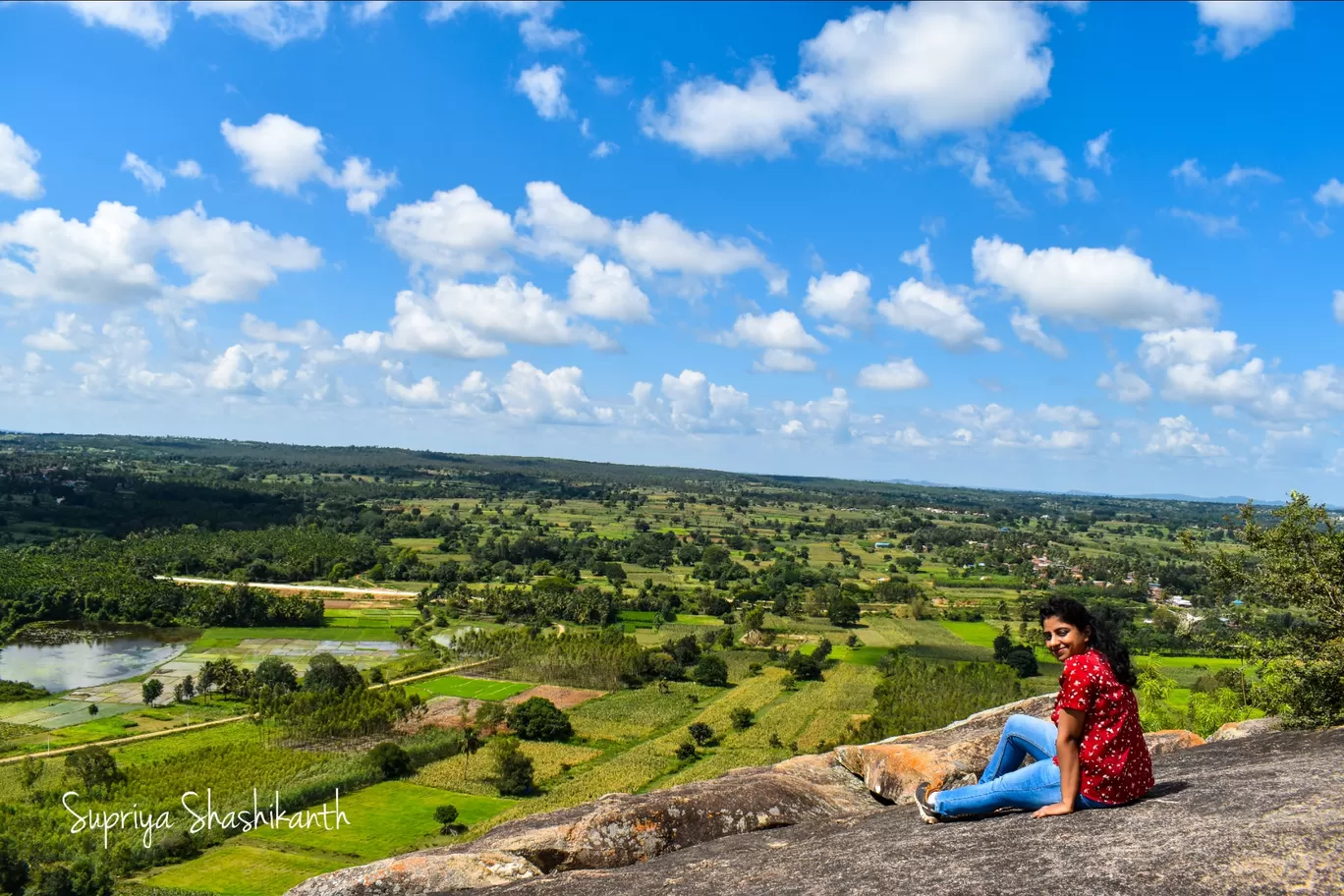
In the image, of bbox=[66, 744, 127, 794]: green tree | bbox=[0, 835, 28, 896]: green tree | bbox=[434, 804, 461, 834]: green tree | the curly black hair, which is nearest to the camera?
the curly black hair

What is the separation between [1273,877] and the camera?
6.06 metres

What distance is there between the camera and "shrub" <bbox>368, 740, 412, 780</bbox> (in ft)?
185

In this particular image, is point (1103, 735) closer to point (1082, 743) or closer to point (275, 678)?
point (1082, 743)

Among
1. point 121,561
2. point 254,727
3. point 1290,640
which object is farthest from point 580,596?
point 1290,640

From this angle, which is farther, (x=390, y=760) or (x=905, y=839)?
(x=390, y=760)

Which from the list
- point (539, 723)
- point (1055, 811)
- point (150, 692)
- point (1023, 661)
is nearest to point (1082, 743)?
point (1055, 811)

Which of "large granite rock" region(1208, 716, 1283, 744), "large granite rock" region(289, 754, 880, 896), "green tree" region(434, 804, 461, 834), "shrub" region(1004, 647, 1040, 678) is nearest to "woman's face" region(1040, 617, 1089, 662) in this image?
"large granite rock" region(289, 754, 880, 896)

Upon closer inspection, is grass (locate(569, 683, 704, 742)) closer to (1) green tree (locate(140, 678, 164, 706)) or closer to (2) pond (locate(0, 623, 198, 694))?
(1) green tree (locate(140, 678, 164, 706))

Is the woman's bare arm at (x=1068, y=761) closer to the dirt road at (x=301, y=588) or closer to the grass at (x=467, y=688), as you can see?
the grass at (x=467, y=688)

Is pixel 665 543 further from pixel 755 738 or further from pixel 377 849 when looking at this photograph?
pixel 377 849

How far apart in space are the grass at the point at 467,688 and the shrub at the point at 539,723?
37.8 ft

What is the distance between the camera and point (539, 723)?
219 ft

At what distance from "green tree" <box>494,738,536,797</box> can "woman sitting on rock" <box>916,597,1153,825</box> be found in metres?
51.1

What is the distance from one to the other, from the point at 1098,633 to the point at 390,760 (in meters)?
57.7
